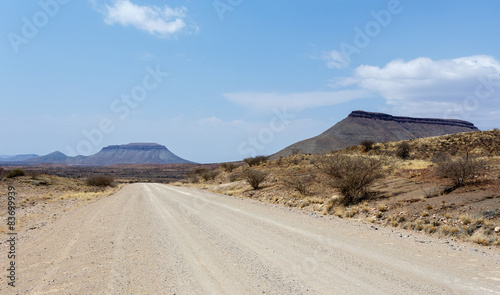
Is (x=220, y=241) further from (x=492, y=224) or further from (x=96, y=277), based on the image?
(x=492, y=224)

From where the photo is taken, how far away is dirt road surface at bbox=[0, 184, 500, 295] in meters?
5.97

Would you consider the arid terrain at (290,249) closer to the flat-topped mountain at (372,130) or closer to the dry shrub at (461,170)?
the dry shrub at (461,170)

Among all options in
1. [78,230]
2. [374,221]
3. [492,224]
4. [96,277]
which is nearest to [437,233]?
[492,224]

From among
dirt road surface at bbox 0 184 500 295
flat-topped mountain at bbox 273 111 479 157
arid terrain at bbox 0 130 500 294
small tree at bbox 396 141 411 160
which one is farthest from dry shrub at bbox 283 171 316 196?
flat-topped mountain at bbox 273 111 479 157

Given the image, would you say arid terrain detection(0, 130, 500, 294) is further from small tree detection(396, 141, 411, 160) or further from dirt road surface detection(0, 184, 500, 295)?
small tree detection(396, 141, 411, 160)

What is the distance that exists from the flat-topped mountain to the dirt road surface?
290 ft

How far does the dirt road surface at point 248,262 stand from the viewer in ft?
19.6

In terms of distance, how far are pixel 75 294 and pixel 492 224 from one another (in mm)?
11008

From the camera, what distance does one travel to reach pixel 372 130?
131750 mm

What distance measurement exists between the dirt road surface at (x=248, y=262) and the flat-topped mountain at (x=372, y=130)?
88356 millimetres

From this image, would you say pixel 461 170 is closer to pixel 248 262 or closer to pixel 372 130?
pixel 248 262

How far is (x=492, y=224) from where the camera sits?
10312 mm

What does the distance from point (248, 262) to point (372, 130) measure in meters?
133

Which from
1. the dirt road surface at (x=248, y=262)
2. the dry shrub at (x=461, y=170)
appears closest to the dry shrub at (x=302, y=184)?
the dry shrub at (x=461, y=170)
